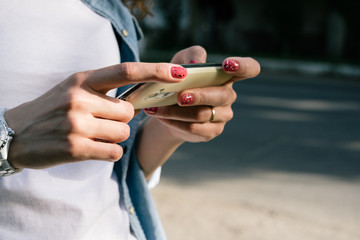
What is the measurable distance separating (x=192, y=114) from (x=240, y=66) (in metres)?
0.18

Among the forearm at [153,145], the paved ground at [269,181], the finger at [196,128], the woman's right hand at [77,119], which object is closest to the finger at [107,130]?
the woman's right hand at [77,119]

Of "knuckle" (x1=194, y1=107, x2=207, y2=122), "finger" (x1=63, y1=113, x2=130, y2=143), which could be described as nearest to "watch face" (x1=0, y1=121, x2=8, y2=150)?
"finger" (x1=63, y1=113, x2=130, y2=143)

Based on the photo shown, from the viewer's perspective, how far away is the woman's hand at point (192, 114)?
3.57ft

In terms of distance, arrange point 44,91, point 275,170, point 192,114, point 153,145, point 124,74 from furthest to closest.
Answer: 1. point 275,170
2. point 153,145
3. point 192,114
4. point 44,91
5. point 124,74

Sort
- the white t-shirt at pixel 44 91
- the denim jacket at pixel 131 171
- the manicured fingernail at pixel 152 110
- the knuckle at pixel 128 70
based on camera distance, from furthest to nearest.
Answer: the denim jacket at pixel 131 171, the manicured fingernail at pixel 152 110, the white t-shirt at pixel 44 91, the knuckle at pixel 128 70

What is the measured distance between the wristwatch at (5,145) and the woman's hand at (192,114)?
372mm

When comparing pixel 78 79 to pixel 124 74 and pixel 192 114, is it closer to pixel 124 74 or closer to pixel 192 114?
pixel 124 74

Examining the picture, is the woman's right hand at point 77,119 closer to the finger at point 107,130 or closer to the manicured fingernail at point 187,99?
the finger at point 107,130

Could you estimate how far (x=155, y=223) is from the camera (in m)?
1.33

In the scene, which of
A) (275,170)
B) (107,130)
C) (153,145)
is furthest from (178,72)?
(275,170)

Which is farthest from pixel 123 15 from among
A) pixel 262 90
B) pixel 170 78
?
pixel 262 90

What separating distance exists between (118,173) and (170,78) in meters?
0.50

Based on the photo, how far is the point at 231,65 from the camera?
107cm

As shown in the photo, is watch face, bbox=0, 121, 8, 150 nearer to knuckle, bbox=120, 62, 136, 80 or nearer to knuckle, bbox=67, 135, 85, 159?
knuckle, bbox=67, 135, 85, 159
